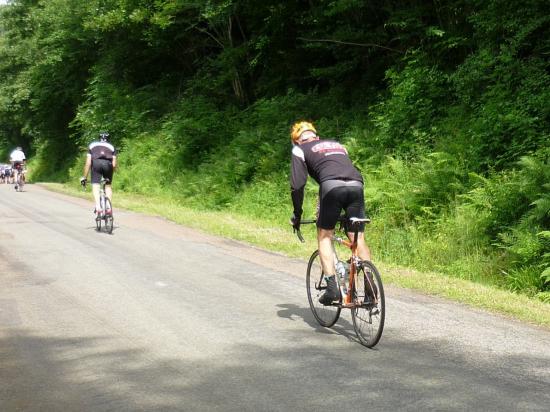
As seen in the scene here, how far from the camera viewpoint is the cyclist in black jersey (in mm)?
6605

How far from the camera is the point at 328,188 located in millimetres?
6578

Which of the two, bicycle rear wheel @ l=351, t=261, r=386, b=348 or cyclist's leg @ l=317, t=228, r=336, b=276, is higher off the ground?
cyclist's leg @ l=317, t=228, r=336, b=276

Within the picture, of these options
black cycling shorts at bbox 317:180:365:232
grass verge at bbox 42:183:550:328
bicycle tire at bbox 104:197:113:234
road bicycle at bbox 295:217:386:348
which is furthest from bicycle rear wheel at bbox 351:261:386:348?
bicycle tire at bbox 104:197:113:234

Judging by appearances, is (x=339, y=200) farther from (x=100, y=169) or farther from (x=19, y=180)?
(x=19, y=180)

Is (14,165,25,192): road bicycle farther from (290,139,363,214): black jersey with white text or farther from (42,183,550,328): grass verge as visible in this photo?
(290,139,363,214): black jersey with white text

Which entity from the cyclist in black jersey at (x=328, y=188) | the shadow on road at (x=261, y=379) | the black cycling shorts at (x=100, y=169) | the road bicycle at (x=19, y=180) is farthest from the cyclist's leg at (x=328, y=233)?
the road bicycle at (x=19, y=180)

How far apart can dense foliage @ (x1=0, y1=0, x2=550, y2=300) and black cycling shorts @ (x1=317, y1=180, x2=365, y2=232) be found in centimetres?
408

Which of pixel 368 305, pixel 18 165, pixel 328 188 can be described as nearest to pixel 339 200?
pixel 328 188

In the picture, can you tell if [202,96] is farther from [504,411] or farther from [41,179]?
[504,411]

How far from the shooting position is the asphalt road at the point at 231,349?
494 centimetres

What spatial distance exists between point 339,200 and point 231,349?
177 cm

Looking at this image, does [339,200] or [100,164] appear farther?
[100,164]

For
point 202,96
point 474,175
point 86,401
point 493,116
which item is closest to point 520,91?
point 493,116

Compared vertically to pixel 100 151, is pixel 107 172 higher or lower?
lower
